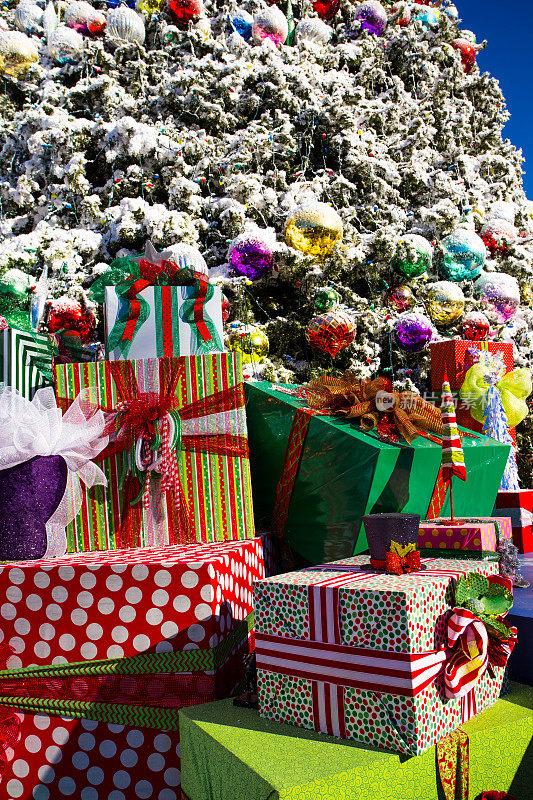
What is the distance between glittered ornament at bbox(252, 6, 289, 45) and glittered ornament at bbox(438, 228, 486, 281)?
111 inches

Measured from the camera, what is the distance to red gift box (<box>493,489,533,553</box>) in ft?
→ 6.23

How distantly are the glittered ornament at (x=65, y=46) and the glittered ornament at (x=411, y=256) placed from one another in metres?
3.58

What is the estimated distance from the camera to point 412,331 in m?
4.48

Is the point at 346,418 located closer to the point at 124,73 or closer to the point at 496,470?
the point at 496,470

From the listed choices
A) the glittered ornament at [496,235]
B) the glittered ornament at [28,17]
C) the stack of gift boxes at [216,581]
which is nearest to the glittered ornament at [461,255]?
the glittered ornament at [496,235]

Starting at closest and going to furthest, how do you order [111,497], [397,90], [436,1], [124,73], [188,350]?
[111,497]
[188,350]
[124,73]
[397,90]
[436,1]

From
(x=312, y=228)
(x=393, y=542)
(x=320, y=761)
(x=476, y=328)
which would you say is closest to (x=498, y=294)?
(x=476, y=328)

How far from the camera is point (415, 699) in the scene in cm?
83

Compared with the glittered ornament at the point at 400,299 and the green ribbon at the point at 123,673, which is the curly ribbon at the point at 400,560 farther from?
the glittered ornament at the point at 400,299

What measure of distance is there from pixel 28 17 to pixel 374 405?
646cm

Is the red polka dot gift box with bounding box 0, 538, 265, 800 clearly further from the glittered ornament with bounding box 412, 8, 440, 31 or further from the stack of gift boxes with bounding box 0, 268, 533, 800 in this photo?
the glittered ornament with bounding box 412, 8, 440, 31

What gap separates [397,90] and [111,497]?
6.05 meters

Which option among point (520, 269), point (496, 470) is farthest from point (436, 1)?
point (496, 470)

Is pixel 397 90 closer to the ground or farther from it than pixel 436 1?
closer to the ground
